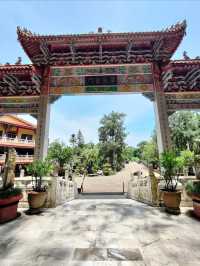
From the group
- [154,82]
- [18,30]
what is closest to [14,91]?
[18,30]

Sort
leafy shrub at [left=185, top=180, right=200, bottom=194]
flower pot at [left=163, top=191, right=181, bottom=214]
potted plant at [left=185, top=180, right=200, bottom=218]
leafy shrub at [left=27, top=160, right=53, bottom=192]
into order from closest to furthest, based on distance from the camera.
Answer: potted plant at [left=185, top=180, right=200, bottom=218] < leafy shrub at [left=185, top=180, right=200, bottom=194] < flower pot at [left=163, top=191, right=181, bottom=214] < leafy shrub at [left=27, top=160, right=53, bottom=192]

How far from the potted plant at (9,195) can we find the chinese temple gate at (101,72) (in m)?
3.05

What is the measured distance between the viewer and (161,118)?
7223mm

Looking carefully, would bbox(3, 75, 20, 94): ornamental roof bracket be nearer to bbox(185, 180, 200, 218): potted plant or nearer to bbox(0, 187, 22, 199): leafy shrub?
bbox(0, 187, 22, 199): leafy shrub

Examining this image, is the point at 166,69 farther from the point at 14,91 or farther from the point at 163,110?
the point at 14,91

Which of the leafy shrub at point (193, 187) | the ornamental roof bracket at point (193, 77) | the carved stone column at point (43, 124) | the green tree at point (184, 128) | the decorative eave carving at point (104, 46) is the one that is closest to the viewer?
the leafy shrub at point (193, 187)

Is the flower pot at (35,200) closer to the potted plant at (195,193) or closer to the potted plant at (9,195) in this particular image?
the potted plant at (9,195)

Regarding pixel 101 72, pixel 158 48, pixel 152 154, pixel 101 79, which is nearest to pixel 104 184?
pixel 101 79

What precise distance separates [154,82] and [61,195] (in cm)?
660

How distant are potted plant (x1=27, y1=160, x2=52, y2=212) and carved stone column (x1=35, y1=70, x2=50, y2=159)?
5.24 ft

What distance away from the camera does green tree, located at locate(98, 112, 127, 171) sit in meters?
37.0

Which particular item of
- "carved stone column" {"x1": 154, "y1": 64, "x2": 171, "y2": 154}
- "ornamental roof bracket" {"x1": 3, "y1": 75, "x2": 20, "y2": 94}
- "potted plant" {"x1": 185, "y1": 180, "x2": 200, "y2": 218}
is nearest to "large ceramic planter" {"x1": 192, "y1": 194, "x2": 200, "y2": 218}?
"potted plant" {"x1": 185, "y1": 180, "x2": 200, "y2": 218}

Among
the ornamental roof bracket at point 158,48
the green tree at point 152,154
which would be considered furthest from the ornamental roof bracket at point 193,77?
the green tree at point 152,154

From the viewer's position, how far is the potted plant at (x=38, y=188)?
4.68 metres
